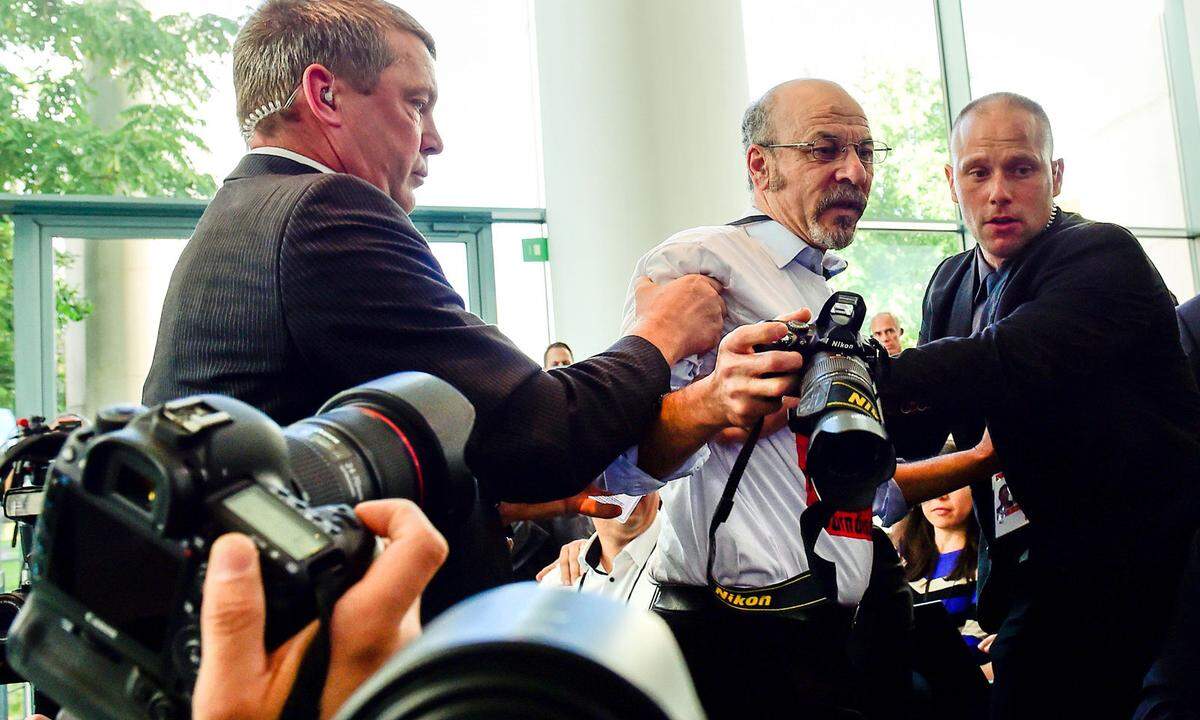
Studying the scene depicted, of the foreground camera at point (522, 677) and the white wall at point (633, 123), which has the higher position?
the white wall at point (633, 123)

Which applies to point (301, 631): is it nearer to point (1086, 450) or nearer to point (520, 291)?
point (1086, 450)

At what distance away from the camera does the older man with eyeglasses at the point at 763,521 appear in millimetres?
1289

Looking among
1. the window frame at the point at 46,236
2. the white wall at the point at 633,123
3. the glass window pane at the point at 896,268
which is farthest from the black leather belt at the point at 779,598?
the glass window pane at the point at 896,268

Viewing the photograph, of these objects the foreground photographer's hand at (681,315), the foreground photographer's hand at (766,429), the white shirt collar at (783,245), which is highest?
the white shirt collar at (783,245)

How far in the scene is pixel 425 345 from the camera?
3.43 ft

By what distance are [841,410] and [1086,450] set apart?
82cm

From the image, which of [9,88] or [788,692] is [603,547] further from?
[9,88]

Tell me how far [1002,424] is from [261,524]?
142 cm

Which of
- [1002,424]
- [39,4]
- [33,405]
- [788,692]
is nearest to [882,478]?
[788,692]

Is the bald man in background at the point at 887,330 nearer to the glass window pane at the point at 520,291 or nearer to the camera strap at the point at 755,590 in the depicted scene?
the glass window pane at the point at 520,291

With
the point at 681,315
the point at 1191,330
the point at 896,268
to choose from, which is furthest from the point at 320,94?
the point at 896,268

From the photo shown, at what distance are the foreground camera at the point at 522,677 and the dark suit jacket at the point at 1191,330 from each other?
2.12m

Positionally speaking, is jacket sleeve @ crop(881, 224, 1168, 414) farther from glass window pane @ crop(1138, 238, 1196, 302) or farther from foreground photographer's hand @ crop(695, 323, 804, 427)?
glass window pane @ crop(1138, 238, 1196, 302)

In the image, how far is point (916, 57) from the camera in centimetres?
642
